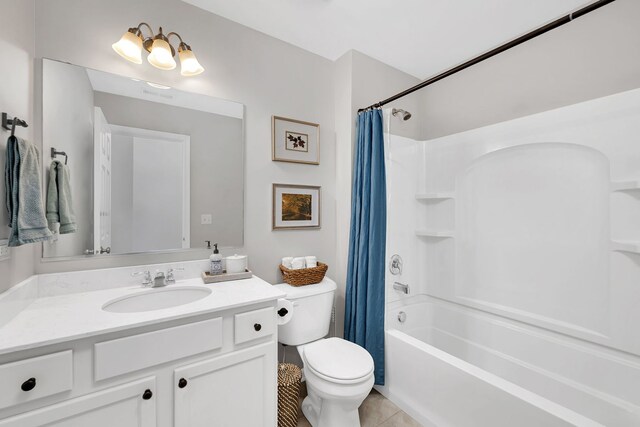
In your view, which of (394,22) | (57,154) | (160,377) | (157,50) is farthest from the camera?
(394,22)

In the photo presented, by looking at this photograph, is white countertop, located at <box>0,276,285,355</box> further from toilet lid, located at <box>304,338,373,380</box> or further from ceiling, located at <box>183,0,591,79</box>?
ceiling, located at <box>183,0,591,79</box>

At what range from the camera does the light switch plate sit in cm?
102

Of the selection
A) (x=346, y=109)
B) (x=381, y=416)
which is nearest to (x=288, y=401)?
(x=381, y=416)

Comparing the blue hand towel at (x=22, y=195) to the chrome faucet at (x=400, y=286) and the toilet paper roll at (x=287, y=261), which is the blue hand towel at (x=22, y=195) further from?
the chrome faucet at (x=400, y=286)

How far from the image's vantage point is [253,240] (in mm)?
1892

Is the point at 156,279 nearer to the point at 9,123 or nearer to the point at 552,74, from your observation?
the point at 9,123

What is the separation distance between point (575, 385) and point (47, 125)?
3241 millimetres

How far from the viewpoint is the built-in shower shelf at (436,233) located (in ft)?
7.59

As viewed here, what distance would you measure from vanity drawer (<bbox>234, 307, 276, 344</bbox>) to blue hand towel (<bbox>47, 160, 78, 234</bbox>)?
0.93m

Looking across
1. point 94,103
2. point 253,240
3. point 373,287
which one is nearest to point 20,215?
point 94,103

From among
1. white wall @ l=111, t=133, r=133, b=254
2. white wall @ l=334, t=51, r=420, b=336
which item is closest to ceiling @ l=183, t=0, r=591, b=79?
white wall @ l=334, t=51, r=420, b=336

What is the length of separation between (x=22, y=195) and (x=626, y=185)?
9.34 ft

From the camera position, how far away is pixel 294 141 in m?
2.04

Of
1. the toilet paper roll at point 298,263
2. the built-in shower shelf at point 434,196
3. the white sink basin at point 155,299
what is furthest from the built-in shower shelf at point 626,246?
the white sink basin at point 155,299
